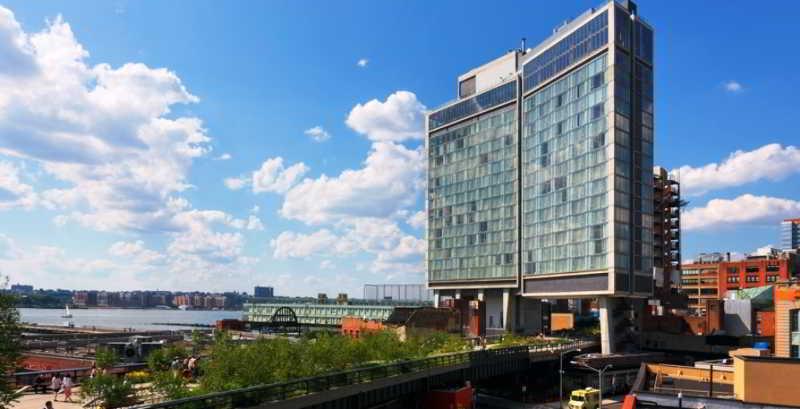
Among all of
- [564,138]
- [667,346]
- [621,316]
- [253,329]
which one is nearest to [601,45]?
[564,138]

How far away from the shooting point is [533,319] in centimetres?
13225

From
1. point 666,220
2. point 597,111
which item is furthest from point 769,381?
point 666,220

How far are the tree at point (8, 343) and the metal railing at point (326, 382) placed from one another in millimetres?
6203

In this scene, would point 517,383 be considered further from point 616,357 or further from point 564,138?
point 564,138

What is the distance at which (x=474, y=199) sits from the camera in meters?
138

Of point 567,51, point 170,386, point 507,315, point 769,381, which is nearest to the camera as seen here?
point 170,386

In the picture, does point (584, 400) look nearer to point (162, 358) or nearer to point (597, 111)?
point (162, 358)

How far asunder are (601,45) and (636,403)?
66987 mm

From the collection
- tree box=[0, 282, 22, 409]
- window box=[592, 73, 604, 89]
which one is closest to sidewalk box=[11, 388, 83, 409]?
tree box=[0, 282, 22, 409]

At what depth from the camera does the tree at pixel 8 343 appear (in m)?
30.4

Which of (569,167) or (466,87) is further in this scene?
(466,87)

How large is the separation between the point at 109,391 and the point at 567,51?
91.0 metres

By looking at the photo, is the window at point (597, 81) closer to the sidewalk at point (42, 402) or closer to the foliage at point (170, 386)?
the foliage at point (170, 386)

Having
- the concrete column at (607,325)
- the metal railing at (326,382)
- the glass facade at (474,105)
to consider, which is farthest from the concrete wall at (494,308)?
the metal railing at (326,382)
